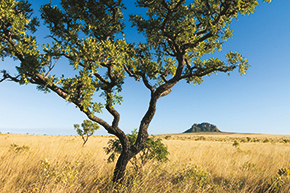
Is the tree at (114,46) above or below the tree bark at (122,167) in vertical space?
above

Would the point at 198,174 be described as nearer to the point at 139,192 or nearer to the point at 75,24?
the point at 139,192

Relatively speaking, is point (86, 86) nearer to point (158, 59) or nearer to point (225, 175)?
point (158, 59)

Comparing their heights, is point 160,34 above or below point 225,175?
above

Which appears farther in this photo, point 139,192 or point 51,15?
point 51,15

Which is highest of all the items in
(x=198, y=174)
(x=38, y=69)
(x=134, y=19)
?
(x=134, y=19)

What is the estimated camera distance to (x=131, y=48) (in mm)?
7488

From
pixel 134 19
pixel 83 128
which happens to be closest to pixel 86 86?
pixel 134 19

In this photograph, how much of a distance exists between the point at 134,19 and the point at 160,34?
1.29 m

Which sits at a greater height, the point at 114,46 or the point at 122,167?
the point at 114,46

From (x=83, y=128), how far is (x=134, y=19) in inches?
875

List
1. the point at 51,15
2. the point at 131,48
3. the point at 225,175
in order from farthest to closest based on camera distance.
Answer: the point at 225,175
the point at 131,48
the point at 51,15

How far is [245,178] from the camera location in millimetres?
7801

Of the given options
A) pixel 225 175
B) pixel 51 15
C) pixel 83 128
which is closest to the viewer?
pixel 51 15

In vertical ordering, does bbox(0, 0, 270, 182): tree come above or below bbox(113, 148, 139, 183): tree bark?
above
